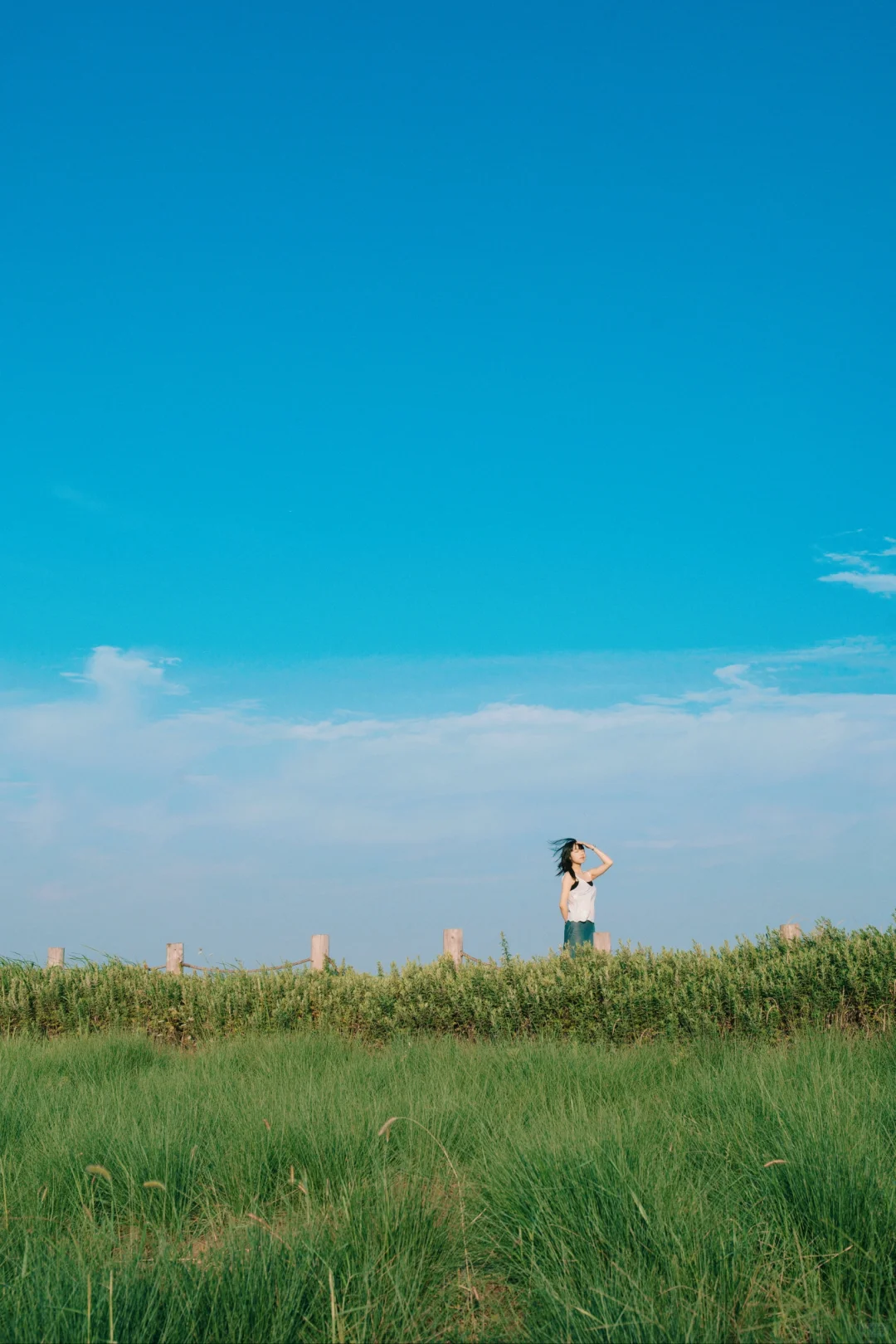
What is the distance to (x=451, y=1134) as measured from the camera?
17.1ft

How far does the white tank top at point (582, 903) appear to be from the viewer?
12852 millimetres

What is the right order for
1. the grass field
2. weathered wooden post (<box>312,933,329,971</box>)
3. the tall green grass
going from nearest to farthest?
the grass field → the tall green grass → weathered wooden post (<box>312,933,329,971</box>)

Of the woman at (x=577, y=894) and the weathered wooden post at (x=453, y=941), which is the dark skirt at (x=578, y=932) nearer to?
the woman at (x=577, y=894)

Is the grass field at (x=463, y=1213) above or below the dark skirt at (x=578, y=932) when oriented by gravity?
below

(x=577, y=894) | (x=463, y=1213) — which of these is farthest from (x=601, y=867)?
(x=463, y=1213)

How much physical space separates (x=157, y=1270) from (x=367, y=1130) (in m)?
1.96

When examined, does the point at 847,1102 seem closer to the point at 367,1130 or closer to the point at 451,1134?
the point at 451,1134

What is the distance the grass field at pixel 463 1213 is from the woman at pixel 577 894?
6.10 meters

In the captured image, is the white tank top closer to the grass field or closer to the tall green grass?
the tall green grass

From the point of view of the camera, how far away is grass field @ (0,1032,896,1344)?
3055 millimetres

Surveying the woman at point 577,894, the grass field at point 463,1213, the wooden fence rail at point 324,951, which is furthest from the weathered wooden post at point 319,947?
the grass field at point 463,1213

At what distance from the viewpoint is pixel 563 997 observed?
1045 cm

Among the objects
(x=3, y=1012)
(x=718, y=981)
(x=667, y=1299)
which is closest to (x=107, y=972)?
(x=3, y=1012)

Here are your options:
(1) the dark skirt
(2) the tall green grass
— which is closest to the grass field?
(2) the tall green grass
